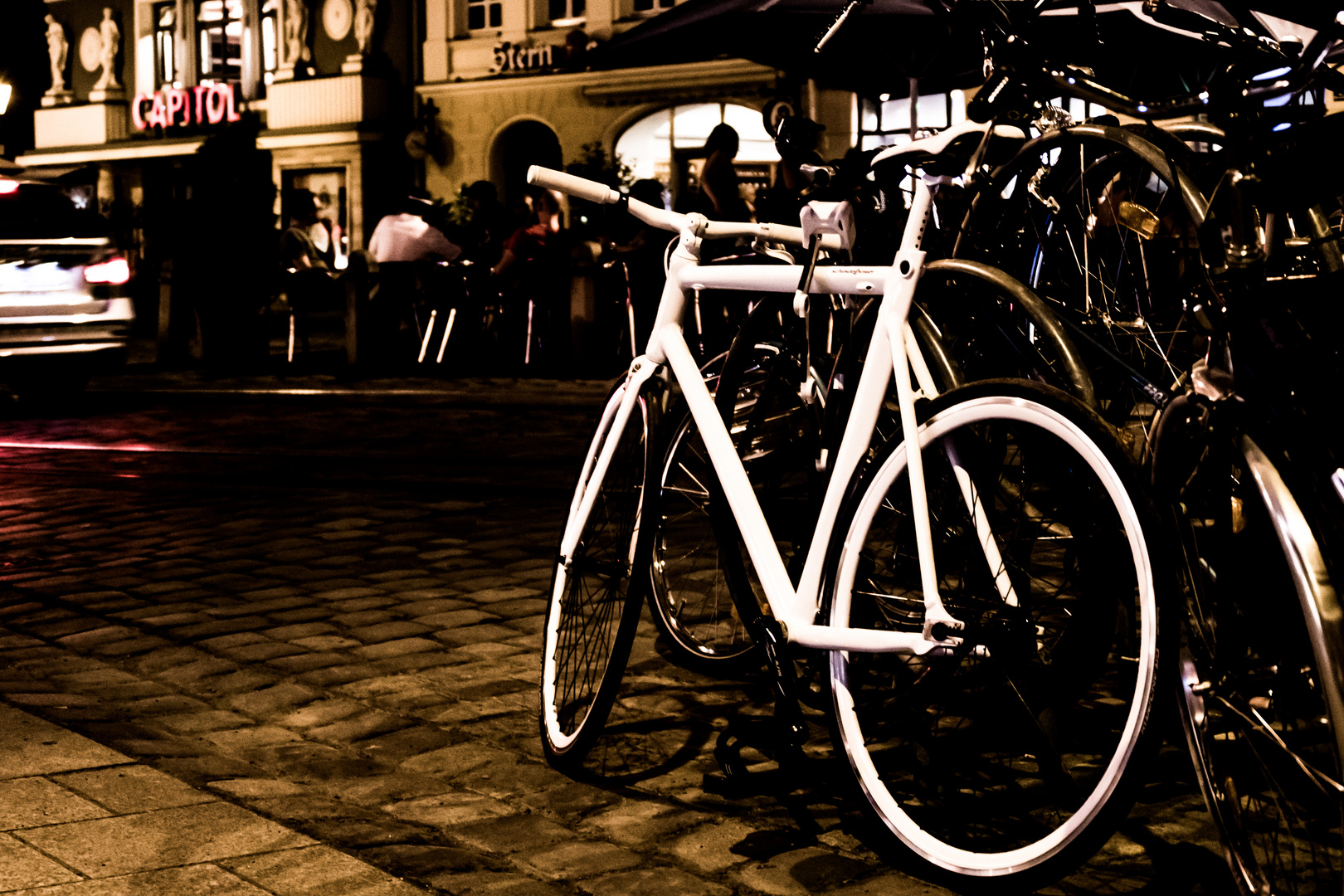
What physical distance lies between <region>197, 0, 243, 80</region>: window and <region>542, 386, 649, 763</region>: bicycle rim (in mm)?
31795

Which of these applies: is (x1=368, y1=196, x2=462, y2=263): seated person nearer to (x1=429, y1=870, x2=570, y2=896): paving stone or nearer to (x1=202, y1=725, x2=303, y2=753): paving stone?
(x1=202, y1=725, x2=303, y2=753): paving stone

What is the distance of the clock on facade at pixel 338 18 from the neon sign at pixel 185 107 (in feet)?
9.49

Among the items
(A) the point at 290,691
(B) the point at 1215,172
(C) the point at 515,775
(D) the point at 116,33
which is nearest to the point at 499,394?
(A) the point at 290,691

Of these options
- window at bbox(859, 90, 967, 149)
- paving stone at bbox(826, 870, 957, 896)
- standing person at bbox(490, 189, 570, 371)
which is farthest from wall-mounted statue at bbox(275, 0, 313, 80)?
paving stone at bbox(826, 870, 957, 896)

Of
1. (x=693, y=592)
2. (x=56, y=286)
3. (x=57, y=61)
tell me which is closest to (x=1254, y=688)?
(x=693, y=592)

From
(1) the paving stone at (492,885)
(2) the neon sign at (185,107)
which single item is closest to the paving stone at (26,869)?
(1) the paving stone at (492,885)

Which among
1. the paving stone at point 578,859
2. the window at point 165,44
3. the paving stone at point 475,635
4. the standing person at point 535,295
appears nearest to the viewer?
the paving stone at point 578,859

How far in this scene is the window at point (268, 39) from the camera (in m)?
32.9

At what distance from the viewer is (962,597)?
2955 mm

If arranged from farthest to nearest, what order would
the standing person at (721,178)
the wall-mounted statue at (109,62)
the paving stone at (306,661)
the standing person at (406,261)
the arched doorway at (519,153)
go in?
the wall-mounted statue at (109,62), the arched doorway at (519,153), the standing person at (406,261), the standing person at (721,178), the paving stone at (306,661)

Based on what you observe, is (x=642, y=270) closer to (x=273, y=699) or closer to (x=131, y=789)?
Answer: (x=273, y=699)

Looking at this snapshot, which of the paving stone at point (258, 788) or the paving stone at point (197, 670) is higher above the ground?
the paving stone at point (197, 670)

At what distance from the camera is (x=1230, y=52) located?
3.38 metres

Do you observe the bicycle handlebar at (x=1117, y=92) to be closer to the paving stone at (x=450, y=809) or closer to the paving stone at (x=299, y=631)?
the paving stone at (x=450, y=809)
